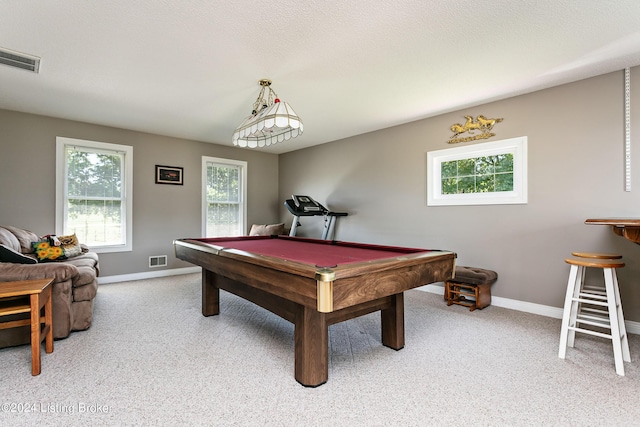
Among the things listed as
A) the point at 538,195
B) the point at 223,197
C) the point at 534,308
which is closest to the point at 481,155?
the point at 538,195

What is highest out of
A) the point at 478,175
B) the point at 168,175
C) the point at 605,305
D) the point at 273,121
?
the point at 273,121

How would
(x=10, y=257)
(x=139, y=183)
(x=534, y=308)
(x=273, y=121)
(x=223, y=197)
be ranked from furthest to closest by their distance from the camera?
(x=223, y=197), (x=139, y=183), (x=534, y=308), (x=273, y=121), (x=10, y=257)

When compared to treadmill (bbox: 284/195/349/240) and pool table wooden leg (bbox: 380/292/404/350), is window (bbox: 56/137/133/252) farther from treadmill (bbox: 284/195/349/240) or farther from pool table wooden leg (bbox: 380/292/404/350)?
pool table wooden leg (bbox: 380/292/404/350)

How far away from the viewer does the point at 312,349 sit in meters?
1.95

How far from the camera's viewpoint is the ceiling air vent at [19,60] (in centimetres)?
258

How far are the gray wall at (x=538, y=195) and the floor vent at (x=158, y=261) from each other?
352 centimetres

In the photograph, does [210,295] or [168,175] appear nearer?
[210,295]

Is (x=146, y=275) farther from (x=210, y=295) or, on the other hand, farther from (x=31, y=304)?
(x=31, y=304)

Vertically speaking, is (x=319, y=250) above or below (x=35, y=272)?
above

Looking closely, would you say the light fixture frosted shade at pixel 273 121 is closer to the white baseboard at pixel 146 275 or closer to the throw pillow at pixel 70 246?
the throw pillow at pixel 70 246

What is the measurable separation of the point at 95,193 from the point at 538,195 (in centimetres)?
589

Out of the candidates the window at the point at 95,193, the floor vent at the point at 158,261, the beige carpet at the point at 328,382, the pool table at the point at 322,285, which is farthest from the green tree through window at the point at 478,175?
the window at the point at 95,193

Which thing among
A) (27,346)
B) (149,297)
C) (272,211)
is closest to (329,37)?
(27,346)

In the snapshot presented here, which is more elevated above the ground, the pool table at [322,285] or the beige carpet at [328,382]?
the pool table at [322,285]
